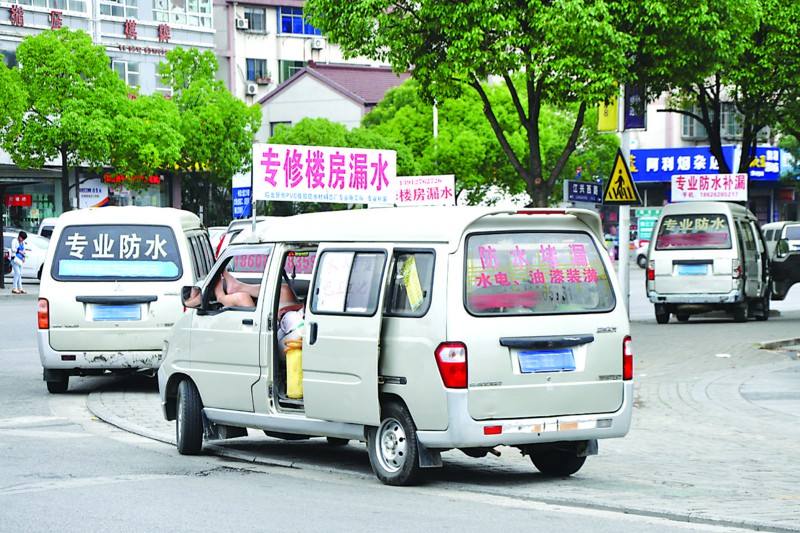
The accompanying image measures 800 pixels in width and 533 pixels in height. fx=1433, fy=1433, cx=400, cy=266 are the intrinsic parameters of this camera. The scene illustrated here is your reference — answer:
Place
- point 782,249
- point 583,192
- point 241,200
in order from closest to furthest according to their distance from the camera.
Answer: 1. point 583,192
2. point 782,249
3. point 241,200

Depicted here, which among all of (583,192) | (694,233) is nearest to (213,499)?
(583,192)

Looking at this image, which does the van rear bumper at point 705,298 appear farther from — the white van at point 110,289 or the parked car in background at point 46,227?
the parked car in background at point 46,227

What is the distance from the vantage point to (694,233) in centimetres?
2681

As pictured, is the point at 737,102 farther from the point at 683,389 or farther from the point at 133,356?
the point at 133,356

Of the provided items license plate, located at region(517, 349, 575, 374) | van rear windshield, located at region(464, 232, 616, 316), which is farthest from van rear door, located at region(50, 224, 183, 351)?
license plate, located at region(517, 349, 575, 374)

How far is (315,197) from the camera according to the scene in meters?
15.0

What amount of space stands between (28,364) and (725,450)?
10.7 metres

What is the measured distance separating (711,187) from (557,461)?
20.8 metres

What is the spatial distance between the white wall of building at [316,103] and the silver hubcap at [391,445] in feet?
192

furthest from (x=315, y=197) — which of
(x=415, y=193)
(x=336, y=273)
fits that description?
(x=415, y=193)

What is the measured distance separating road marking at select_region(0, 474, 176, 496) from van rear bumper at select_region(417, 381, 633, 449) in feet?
6.72

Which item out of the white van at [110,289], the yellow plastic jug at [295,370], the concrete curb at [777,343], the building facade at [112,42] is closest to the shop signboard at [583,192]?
the concrete curb at [777,343]

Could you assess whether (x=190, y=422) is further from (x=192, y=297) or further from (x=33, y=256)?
(x=33, y=256)

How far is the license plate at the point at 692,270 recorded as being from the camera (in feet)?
87.0
